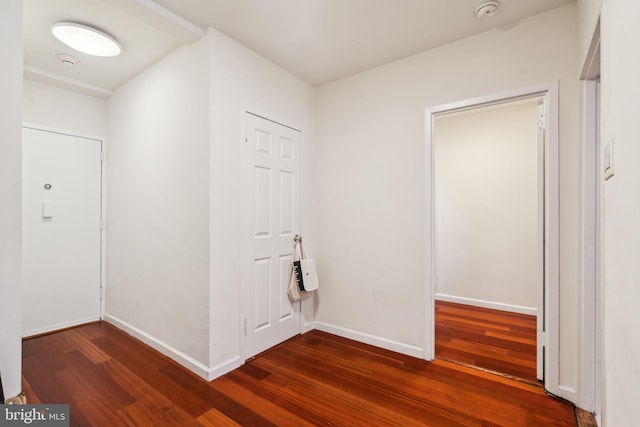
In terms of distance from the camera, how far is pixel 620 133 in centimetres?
96

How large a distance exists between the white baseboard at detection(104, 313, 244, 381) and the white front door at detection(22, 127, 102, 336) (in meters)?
0.83

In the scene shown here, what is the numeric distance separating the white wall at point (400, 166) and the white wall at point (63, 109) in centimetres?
240

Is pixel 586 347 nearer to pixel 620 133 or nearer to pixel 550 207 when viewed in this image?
pixel 550 207

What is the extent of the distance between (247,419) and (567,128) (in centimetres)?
254

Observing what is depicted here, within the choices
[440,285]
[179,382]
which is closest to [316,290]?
[179,382]

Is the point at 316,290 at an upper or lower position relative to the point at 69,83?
lower

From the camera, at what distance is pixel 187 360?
225 centimetres

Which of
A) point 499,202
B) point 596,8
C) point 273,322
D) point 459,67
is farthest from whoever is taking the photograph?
point 499,202

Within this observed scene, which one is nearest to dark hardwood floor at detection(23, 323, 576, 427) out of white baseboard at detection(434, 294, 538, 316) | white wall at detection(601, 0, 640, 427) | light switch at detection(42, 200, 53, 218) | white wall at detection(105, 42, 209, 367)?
white wall at detection(105, 42, 209, 367)

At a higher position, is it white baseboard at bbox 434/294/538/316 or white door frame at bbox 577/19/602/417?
white door frame at bbox 577/19/602/417

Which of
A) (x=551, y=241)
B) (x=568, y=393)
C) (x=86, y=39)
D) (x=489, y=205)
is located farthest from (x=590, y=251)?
(x=86, y=39)

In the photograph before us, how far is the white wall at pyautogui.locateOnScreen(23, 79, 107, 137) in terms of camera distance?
2.90m

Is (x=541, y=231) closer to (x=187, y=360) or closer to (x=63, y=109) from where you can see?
(x=187, y=360)

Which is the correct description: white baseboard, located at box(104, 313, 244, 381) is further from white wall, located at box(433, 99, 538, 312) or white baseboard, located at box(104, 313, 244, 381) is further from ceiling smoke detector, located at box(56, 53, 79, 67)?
white wall, located at box(433, 99, 538, 312)
